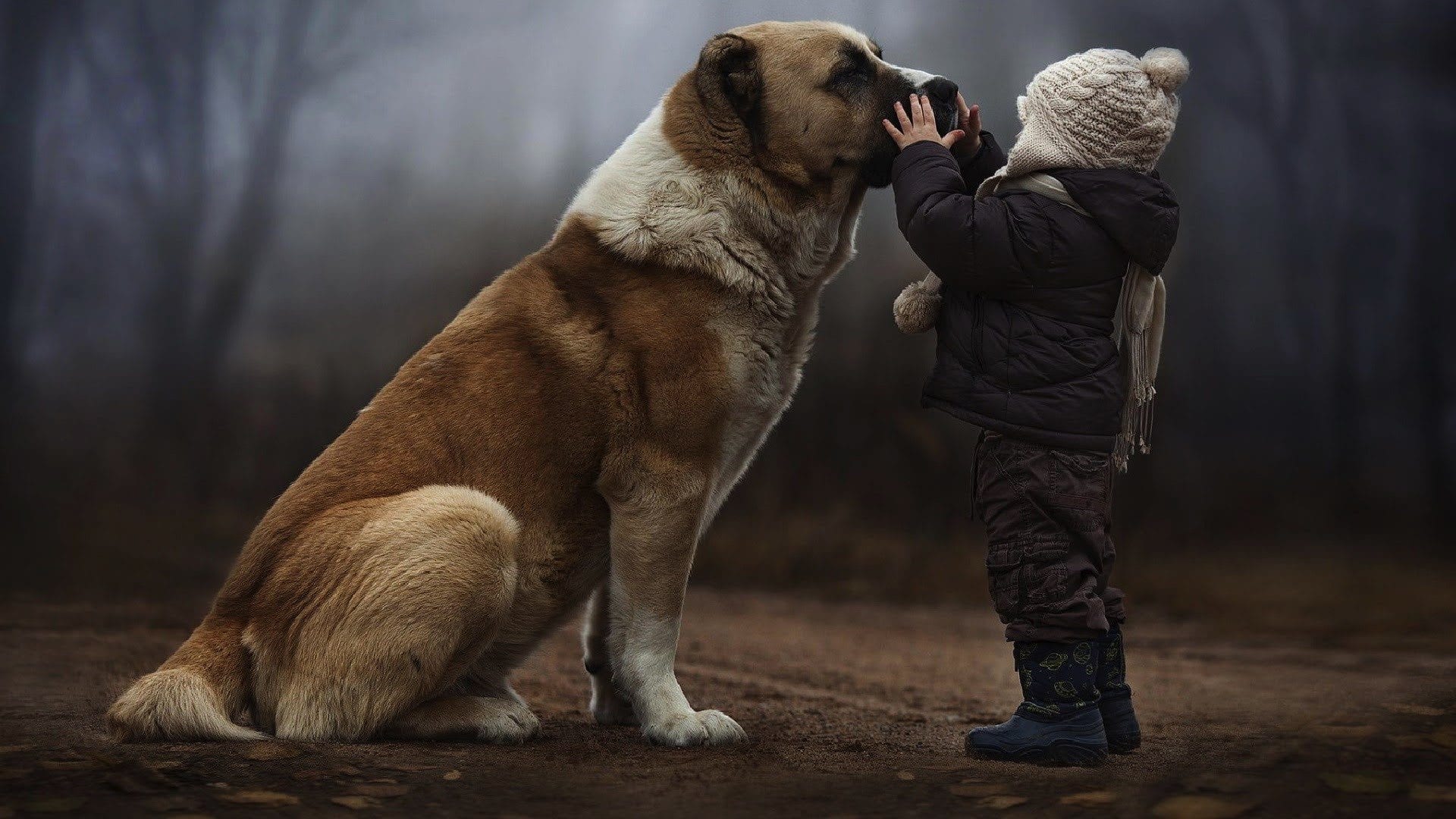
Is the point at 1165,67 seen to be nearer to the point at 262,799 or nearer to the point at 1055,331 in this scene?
the point at 1055,331

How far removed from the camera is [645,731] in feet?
11.6

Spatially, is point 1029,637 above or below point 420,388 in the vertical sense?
below

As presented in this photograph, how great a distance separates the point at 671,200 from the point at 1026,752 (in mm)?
1866

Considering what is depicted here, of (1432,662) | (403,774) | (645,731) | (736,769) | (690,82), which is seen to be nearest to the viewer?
(403,774)

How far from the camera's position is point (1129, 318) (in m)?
3.41

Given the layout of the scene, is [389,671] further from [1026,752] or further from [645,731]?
[1026,752]

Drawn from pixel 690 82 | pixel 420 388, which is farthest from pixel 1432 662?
pixel 420 388

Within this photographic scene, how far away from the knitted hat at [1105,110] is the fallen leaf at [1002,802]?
64.3 inches

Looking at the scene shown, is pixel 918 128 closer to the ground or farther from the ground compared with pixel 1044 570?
farther from the ground

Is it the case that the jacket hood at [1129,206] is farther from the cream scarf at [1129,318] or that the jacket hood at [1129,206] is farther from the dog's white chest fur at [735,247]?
the dog's white chest fur at [735,247]

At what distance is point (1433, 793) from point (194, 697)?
3.01 metres

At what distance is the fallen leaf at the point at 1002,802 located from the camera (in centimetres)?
272

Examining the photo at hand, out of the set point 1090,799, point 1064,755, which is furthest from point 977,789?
point 1064,755

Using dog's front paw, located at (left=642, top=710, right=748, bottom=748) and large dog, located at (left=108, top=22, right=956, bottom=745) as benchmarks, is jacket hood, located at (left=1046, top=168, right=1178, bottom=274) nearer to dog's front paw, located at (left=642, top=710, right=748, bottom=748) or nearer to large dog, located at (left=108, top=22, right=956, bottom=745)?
large dog, located at (left=108, top=22, right=956, bottom=745)
